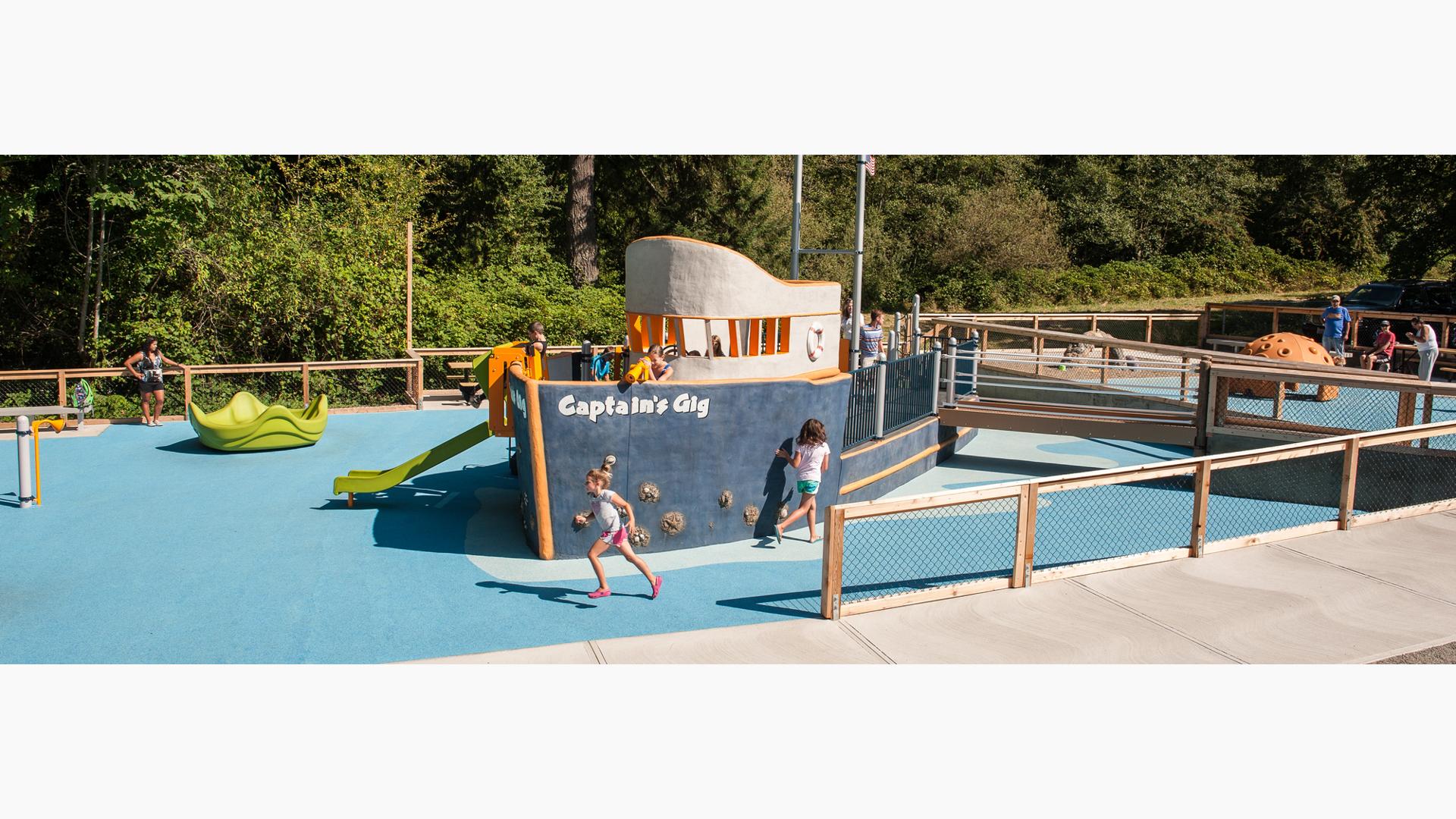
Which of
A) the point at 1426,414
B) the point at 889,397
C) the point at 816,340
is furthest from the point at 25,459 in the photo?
the point at 1426,414

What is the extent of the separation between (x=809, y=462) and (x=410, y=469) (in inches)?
205

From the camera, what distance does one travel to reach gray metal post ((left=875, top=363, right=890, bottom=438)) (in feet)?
51.2

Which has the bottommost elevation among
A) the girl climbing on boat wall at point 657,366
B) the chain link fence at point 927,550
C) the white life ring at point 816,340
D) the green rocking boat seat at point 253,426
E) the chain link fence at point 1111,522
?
→ the chain link fence at point 927,550

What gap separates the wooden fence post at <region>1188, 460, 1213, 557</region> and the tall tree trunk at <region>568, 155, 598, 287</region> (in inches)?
1000

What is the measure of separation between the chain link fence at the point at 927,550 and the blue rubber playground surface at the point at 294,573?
23.3 inches

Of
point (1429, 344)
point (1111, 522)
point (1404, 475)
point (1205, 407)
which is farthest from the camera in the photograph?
point (1429, 344)

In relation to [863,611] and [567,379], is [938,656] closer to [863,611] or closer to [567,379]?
[863,611]

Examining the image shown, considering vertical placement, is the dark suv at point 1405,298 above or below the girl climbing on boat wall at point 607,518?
above

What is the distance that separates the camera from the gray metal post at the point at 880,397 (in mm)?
15594

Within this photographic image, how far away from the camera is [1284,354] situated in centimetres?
2097

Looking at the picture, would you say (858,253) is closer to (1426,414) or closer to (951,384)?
(951,384)

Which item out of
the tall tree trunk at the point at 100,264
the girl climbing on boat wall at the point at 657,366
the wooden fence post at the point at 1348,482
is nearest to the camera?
the wooden fence post at the point at 1348,482

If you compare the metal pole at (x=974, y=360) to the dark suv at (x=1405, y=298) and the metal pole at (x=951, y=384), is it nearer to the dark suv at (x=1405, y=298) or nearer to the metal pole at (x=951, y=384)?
the metal pole at (x=951, y=384)

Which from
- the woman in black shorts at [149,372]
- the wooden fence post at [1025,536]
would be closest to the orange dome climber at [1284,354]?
the wooden fence post at [1025,536]
